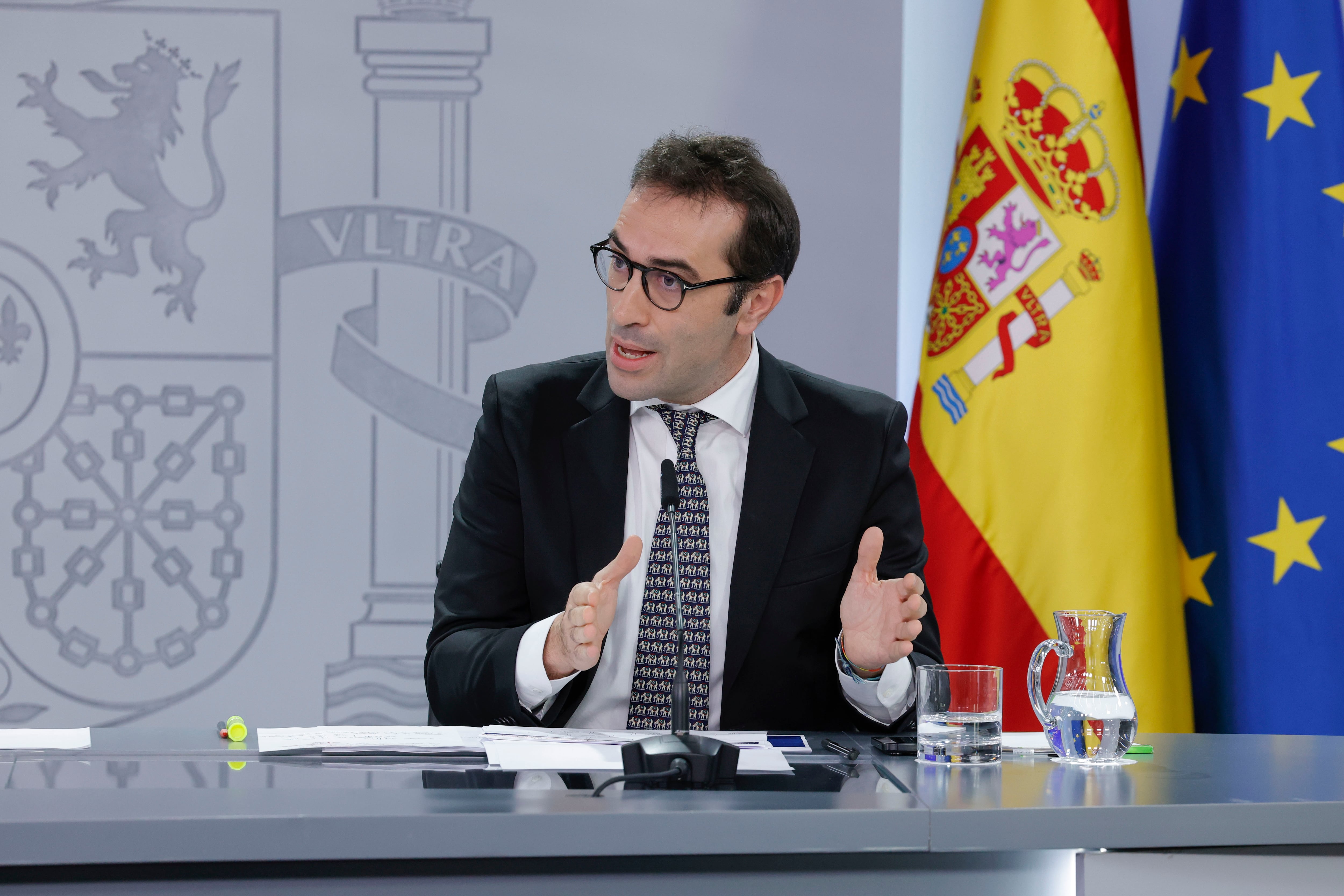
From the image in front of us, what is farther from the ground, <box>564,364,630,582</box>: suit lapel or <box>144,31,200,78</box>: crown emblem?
<box>144,31,200,78</box>: crown emblem

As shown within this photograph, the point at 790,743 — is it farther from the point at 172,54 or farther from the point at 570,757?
the point at 172,54

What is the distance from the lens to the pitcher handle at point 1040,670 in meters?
1.29

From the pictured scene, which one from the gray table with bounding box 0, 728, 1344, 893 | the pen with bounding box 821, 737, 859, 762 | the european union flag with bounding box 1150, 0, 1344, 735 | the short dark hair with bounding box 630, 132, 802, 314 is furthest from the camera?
the european union flag with bounding box 1150, 0, 1344, 735

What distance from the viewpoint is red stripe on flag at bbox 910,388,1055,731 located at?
241 centimetres

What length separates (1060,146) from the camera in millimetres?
2420

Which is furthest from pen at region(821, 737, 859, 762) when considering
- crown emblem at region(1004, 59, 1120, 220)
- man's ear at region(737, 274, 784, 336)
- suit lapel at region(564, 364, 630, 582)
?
crown emblem at region(1004, 59, 1120, 220)

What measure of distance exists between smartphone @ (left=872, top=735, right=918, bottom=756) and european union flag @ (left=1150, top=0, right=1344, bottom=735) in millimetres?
1247

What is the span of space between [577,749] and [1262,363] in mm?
1702

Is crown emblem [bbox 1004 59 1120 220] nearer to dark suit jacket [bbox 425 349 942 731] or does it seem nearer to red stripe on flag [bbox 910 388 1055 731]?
red stripe on flag [bbox 910 388 1055 731]

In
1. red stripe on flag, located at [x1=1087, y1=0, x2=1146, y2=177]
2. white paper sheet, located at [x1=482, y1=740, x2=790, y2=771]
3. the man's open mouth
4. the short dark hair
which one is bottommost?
white paper sheet, located at [x1=482, y1=740, x2=790, y2=771]

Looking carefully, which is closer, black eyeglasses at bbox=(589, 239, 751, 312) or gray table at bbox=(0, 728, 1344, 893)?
gray table at bbox=(0, 728, 1344, 893)

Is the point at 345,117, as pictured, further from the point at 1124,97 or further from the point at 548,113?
the point at 1124,97

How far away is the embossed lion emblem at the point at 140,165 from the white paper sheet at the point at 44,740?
59.5 inches

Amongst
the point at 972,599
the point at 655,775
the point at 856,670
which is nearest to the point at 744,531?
the point at 856,670
